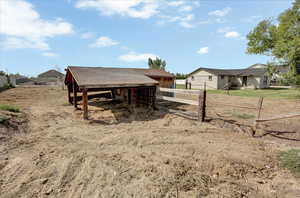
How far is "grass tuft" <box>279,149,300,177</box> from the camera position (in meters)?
3.19

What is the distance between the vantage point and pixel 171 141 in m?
4.57

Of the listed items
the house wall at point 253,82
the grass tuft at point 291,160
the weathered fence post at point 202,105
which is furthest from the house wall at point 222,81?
the grass tuft at point 291,160

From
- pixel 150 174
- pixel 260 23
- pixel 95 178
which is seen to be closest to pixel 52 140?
pixel 95 178

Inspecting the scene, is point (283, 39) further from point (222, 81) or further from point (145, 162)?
point (145, 162)

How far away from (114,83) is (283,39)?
16040 millimetres

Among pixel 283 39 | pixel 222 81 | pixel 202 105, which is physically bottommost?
pixel 202 105

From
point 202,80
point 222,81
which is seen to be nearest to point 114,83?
point 202,80

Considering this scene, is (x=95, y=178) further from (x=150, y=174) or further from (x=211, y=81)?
(x=211, y=81)

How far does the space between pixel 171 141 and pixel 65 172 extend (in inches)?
109

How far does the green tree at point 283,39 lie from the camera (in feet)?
43.0

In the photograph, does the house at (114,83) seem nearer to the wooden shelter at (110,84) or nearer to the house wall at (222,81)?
the wooden shelter at (110,84)

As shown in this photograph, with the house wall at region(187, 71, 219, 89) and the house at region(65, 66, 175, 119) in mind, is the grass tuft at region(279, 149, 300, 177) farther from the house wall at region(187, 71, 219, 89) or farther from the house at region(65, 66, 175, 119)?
the house wall at region(187, 71, 219, 89)

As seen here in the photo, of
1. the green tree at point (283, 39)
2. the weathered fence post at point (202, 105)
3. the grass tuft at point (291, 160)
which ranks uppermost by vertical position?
the green tree at point (283, 39)

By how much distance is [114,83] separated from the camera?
7430 millimetres
